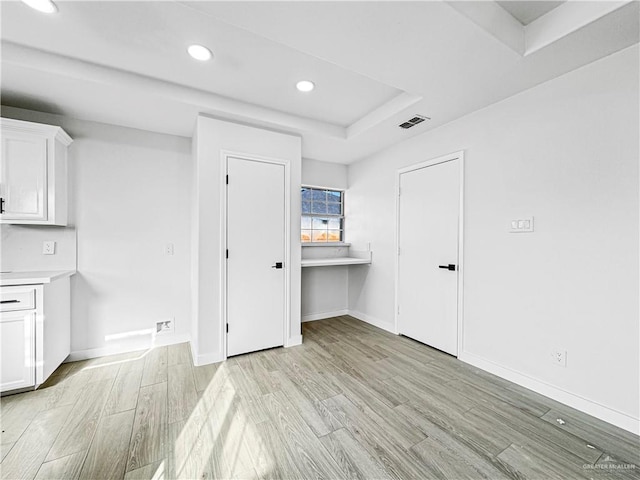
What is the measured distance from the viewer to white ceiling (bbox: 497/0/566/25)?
1657 millimetres

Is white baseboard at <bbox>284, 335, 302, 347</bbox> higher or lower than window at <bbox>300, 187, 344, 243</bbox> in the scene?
lower

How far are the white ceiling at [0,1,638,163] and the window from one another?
1.53m

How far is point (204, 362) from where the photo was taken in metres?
2.69

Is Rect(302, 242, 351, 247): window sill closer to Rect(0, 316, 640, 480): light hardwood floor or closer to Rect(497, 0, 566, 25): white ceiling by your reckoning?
Rect(0, 316, 640, 480): light hardwood floor

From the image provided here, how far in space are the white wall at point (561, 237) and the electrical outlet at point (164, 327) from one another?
3.21 m

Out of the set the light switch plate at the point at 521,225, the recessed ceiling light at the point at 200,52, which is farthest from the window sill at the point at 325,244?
the recessed ceiling light at the point at 200,52

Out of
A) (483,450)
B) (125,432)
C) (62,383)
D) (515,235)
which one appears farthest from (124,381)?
Answer: (515,235)

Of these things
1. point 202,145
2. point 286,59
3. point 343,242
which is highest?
point 286,59

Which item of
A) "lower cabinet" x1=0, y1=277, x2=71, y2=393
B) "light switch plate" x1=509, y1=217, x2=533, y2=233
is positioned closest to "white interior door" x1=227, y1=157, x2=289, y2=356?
"lower cabinet" x1=0, y1=277, x2=71, y2=393

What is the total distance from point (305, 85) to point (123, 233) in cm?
244

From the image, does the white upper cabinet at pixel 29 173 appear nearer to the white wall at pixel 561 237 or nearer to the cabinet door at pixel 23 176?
the cabinet door at pixel 23 176

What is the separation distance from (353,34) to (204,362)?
2995mm

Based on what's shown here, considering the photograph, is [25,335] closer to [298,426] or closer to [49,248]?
[49,248]

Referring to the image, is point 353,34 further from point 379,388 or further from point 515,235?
point 379,388
